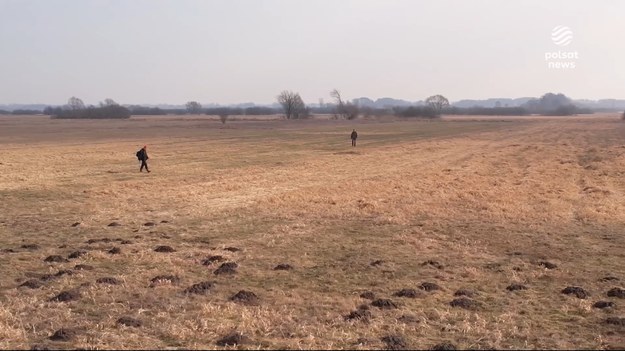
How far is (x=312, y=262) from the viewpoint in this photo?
1241 cm

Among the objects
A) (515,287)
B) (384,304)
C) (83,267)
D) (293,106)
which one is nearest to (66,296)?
(83,267)

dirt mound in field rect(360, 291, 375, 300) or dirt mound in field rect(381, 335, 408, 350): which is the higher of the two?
dirt mound in field rect(381, 335, 408, 350)

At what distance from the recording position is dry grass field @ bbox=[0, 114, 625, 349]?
825 cm

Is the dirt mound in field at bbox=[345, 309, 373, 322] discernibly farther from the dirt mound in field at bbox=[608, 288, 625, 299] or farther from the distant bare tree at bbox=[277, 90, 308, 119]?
the distant bare tree at bbox=[277, 90, 308, 119]

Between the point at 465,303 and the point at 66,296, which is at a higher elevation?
the point at 66,296

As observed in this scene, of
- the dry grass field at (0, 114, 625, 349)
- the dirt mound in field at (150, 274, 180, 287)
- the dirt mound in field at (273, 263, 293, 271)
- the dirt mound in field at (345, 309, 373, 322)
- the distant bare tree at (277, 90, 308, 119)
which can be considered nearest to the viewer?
the dry grass field at (0, 114, 625, 349)

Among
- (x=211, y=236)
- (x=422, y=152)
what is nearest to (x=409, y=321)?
(x=211, y=236)

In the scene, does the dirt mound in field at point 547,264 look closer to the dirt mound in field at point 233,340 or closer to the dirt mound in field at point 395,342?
the dirt mound in field at point 395,342

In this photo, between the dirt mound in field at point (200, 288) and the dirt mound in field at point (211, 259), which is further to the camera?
the dirt mound in field at point (211, 259)

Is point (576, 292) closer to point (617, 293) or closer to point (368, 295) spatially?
point (617, 293)

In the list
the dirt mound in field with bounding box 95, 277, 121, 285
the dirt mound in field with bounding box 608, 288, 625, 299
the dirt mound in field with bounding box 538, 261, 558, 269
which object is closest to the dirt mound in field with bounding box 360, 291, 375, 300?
the dirt mound in field with bounding box 608, 288, 625, 299

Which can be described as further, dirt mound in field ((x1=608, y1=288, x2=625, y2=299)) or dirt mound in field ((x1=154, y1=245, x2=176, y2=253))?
dirt mound in field ((x1=154, y1=245, x2=176, y2=253))

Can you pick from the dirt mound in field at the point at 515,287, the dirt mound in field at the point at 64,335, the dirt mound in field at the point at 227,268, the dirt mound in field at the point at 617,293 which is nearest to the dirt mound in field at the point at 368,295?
the dirt mound in field at the point at 515,287

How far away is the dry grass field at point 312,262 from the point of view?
8250mm
